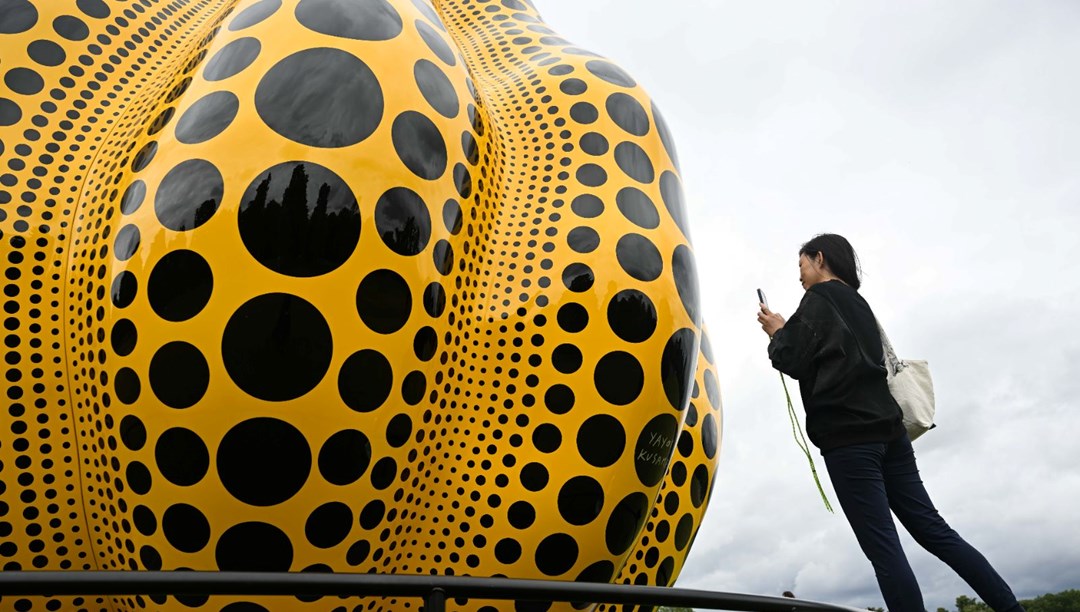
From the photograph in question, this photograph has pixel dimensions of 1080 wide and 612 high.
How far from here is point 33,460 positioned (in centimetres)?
307

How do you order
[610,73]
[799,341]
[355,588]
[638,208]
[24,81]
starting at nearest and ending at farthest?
1. [355,588]
2. [24,81]
3. [638,208]
4. [610,73]
5. [799,341]

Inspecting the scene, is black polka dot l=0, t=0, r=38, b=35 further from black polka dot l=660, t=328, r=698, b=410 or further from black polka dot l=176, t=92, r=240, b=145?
black polka dot l=660, t=328, r=698, b=410

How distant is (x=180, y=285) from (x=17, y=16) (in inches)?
59.1

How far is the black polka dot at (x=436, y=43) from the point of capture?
3.58 m

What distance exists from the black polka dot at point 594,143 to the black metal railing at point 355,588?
1.91 meters

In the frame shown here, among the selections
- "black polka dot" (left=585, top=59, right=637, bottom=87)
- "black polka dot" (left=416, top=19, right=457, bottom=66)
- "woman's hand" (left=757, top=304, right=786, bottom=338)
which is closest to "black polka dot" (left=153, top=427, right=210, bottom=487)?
"black polka dot" (left=416, top=19, right=457, bottom=66)

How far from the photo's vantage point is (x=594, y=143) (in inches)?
152

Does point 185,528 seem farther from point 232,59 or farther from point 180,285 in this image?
point 232,59

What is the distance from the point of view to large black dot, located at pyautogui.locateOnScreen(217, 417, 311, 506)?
2.82 meters

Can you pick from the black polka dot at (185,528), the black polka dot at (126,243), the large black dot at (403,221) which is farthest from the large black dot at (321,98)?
the black polka dot at (185,528)

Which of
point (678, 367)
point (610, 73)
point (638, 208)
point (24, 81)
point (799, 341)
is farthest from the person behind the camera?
point (799, 341)

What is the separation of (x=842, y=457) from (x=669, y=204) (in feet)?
4.51

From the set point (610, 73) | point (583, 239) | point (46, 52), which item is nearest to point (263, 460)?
point (583, 239)

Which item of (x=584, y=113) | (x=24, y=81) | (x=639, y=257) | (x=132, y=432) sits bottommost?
(x=132, y=432)
